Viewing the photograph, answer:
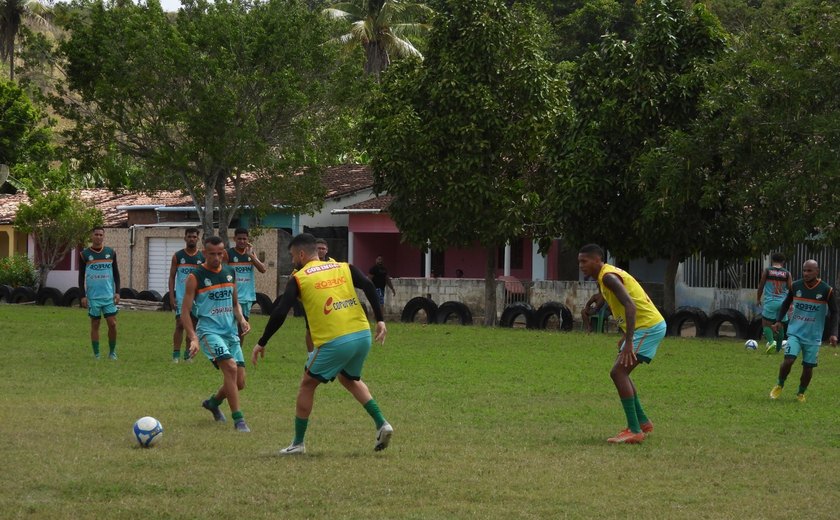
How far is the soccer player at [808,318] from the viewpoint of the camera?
1462 centimetres

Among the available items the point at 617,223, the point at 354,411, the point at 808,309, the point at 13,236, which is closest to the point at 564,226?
the point at 617,223

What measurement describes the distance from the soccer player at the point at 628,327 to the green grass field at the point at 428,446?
295 millimetres

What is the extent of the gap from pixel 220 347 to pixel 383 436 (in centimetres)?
246

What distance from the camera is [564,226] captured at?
29891mm

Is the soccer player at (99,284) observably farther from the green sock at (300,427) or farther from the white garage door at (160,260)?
the white garage door at (160,260)

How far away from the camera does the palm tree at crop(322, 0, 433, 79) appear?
51.5m

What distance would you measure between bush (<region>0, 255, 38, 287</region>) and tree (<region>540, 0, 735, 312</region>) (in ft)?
69.4

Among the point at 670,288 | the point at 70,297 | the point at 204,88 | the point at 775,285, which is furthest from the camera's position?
the point at 70,297

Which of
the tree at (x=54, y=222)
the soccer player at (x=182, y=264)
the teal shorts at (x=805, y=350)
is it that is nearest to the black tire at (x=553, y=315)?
the soccer player at (x=182, y=264)

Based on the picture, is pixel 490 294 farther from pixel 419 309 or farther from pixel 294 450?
pixel 294 450

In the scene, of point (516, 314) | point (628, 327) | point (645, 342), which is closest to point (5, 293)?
point (516, 314)

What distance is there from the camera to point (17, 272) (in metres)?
42.9

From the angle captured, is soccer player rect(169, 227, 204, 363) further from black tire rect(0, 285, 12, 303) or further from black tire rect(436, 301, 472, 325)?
black tire rect(0, 285, 12, 303)

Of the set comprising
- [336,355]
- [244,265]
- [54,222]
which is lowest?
[336,355]
